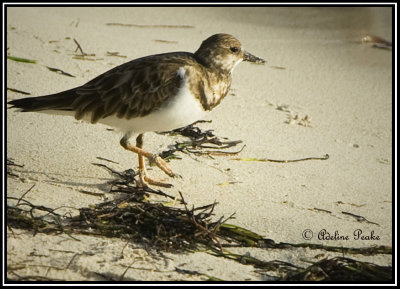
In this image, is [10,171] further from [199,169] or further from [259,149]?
[259,149]

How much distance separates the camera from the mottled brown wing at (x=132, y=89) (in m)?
3.58

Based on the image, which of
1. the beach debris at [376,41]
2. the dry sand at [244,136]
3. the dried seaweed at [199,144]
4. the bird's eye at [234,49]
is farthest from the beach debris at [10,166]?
the beach debris at [376,41]

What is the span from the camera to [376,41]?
688 cm

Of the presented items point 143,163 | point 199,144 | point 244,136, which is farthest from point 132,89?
point 244,136

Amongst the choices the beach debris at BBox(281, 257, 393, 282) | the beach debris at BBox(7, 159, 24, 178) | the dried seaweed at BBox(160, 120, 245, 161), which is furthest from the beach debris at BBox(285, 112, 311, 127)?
the beach debris at BBox(7, 159, 24, 178)

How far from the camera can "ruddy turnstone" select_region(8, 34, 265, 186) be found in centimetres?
356

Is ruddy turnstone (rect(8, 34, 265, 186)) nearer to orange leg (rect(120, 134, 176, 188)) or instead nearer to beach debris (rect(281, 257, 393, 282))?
orange leg (rect(120, 134, 176, 188))

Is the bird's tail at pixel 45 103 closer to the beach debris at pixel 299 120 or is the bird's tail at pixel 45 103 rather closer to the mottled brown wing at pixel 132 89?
the mottled brown wing at pixel 132 89

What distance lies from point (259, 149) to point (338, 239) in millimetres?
1240

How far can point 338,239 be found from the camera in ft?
10.9

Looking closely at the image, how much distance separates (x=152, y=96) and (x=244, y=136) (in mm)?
1197

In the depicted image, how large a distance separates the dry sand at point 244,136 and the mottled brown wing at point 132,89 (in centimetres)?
42
